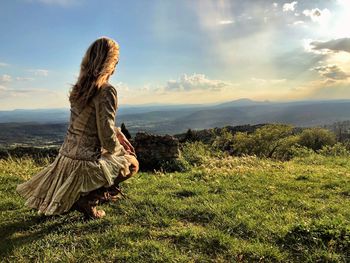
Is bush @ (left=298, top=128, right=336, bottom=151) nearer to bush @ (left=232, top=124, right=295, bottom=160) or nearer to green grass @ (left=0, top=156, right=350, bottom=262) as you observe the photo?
bush @ (left=232, top=124, right=295, bottom=160)

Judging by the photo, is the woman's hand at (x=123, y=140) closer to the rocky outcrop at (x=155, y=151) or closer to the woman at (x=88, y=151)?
the woman at (x=88, y=151)

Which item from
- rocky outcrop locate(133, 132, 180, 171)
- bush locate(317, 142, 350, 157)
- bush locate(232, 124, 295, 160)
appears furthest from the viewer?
bush locate(232, 124, 295, 160)

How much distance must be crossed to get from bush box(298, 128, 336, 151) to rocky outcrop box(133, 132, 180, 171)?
45129 millimetres

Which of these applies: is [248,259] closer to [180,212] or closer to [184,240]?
[184,240]

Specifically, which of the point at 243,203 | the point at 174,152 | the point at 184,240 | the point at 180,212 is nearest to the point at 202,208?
the point at 180,212

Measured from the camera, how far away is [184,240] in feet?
18.7

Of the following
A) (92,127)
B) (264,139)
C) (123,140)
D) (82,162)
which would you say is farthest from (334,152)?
(264,139)

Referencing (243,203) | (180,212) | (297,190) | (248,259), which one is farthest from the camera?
(297,190)

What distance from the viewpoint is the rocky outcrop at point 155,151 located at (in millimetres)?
13500

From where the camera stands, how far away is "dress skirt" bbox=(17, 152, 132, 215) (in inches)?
240

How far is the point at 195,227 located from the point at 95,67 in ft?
10.5

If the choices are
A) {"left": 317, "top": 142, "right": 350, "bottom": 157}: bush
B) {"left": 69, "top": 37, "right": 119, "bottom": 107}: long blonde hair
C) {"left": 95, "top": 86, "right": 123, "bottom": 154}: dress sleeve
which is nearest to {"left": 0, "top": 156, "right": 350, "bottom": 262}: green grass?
{"left": 95, "top": 86, "right": 123, "bottom": 154}: dress sleeve

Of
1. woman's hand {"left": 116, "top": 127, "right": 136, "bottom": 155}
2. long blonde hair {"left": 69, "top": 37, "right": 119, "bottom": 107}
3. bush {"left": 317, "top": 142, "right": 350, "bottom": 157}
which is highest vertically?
long blonde hair {"left": 69, "top": 37, "right": 119, "bottom": 107}

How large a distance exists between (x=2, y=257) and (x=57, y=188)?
136cm
